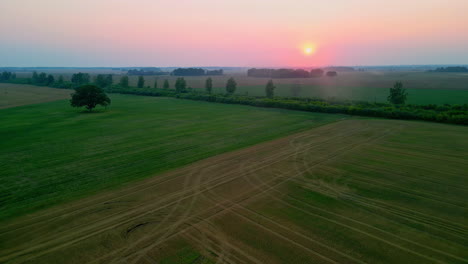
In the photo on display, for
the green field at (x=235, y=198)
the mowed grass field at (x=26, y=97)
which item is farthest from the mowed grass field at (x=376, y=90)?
the mowed grass field at (x=26, y=97)

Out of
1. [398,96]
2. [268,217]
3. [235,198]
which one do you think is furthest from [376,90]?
[268,217]

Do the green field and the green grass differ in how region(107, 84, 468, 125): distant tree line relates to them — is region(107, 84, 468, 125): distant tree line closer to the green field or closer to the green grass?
the green grass

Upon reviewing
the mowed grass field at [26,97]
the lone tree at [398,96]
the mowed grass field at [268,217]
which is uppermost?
the lone tree at [398,96]

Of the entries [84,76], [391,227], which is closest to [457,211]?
[391,227]

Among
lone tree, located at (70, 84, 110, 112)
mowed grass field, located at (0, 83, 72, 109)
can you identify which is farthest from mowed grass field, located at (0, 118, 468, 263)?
mowed grass field, located at (0, 83, 72, 109)

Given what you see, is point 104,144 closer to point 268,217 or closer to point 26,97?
point 268,217

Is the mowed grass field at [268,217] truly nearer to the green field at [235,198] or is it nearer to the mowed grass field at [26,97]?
the green field at [235,198]
